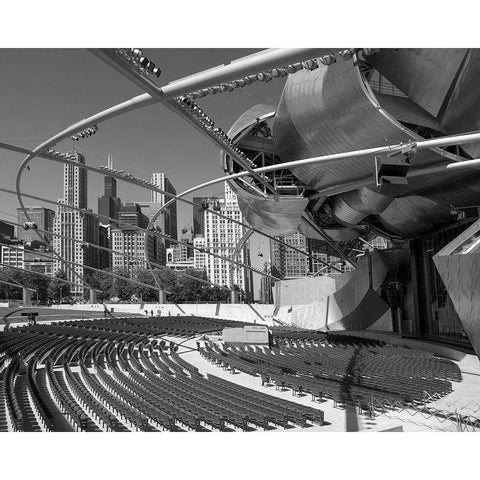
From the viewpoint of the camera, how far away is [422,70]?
2114 centimetres

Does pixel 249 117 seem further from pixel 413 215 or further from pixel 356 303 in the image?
pixel 356 303

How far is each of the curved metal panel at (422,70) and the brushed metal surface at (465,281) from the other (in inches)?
273

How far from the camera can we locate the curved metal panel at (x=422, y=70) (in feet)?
66.1

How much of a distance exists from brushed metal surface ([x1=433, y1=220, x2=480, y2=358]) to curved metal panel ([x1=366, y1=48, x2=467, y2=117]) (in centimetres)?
694

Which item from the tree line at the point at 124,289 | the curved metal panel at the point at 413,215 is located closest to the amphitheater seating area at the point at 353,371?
the curved metal panel at the point at 413,215

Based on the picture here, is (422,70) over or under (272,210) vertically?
over

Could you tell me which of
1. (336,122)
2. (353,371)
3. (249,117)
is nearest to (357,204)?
(336,122)

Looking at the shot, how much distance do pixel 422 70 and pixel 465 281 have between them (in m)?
10.1

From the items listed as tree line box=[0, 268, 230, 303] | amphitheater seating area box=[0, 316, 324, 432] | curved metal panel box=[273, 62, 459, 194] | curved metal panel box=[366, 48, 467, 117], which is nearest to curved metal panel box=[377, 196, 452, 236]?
curved metal panel box=[273, 62, 459, 194]

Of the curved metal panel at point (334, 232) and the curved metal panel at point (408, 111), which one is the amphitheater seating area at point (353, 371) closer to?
the curved metal panel at point (408, 111)

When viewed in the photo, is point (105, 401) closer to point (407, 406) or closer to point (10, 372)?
point (10, 372)

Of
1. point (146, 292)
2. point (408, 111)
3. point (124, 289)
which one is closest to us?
point (408, 111)
